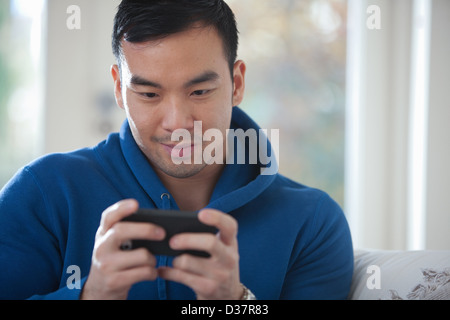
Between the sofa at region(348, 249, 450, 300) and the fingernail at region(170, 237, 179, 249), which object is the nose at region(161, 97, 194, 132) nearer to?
the fingernail at region(170, 237, 179, 249)

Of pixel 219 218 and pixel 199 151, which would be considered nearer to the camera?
pixel 219 218

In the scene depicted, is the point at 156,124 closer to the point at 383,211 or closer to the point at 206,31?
the point at 206,31

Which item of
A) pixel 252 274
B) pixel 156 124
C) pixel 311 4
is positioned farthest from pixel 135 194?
pixel 311 4

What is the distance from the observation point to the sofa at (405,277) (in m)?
1.13

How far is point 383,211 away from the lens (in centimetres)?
287

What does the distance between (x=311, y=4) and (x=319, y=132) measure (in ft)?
2.61

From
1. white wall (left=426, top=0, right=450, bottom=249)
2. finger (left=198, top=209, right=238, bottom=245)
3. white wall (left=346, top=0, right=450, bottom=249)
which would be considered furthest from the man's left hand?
white wall (left=346, top=0, right=450, bottom=249)

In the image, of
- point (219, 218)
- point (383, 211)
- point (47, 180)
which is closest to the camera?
point (219, 218)

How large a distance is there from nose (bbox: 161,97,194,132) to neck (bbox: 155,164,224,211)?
224 mm

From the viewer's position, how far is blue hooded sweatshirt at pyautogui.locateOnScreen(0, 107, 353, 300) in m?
1.10

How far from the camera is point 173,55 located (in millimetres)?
1135

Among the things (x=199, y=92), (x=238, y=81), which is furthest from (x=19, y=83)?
(x=199, y=92)
